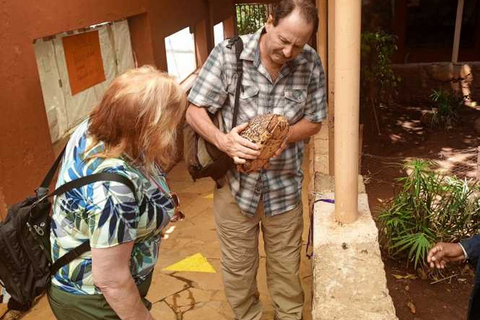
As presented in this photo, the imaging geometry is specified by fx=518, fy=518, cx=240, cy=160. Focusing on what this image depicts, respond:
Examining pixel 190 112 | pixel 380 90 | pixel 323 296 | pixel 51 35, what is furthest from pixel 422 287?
pixel 380 90

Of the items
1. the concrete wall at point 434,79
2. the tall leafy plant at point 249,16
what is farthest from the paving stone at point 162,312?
the tall leafy plant at point 249,16

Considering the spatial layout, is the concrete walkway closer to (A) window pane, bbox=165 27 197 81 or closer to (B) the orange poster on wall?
(B) the orange poster on wall

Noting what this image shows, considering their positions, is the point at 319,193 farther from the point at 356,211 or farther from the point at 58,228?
the point at 58,228

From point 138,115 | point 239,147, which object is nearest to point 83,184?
point 138,115

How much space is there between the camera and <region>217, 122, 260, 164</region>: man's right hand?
229 cm

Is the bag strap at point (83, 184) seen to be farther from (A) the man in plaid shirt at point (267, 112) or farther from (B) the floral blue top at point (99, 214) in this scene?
(A) the man in plaid shirt at point (267, 112)

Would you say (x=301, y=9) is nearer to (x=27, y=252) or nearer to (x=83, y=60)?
(x=27, y=252)

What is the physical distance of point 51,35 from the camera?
14.1 feet

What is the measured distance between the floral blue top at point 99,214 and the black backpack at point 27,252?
0.04 m

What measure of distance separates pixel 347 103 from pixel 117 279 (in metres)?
1.25

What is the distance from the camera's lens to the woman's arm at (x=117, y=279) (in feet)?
5.64

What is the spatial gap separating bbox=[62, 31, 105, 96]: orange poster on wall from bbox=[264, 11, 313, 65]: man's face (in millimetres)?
2957

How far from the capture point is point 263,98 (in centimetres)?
262

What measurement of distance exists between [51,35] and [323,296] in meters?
3.27
